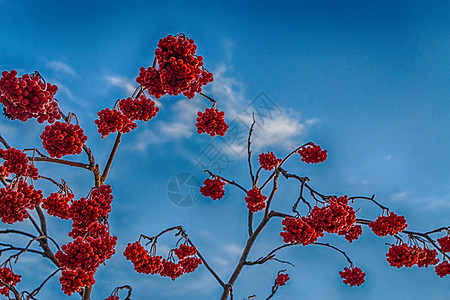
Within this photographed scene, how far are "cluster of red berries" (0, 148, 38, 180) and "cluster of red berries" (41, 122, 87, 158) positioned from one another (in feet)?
0.83

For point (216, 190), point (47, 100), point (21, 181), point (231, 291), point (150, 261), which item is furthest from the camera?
point (216, 190)

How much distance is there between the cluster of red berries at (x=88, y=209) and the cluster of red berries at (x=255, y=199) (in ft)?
7.34

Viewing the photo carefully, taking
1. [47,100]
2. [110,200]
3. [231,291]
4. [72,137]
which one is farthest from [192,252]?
[47,100]

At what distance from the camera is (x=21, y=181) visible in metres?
3.50

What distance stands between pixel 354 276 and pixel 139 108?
4.16m

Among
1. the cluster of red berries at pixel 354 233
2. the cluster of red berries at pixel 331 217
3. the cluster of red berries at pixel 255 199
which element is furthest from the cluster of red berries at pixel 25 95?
the cluster of red berries at pixel 354 233

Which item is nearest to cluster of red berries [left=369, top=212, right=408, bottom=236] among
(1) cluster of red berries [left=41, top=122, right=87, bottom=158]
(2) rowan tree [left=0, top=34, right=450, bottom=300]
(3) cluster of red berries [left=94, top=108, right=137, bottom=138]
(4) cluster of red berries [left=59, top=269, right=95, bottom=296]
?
(2) rowan tree [left=0, top=34, right=450, bottom=300]

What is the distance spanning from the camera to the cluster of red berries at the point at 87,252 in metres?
3.23

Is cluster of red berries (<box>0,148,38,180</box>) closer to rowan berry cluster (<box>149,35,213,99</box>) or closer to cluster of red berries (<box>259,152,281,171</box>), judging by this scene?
rowan berry cluster (<box>149,35,213,99</box>)

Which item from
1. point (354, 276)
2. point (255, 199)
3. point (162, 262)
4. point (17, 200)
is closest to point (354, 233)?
point (354, 276)

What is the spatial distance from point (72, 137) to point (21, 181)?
646 mm

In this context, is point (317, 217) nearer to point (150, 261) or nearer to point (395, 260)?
point (395, 260)

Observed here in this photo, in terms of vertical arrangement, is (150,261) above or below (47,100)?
below

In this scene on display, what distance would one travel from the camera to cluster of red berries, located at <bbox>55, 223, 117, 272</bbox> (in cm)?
323
